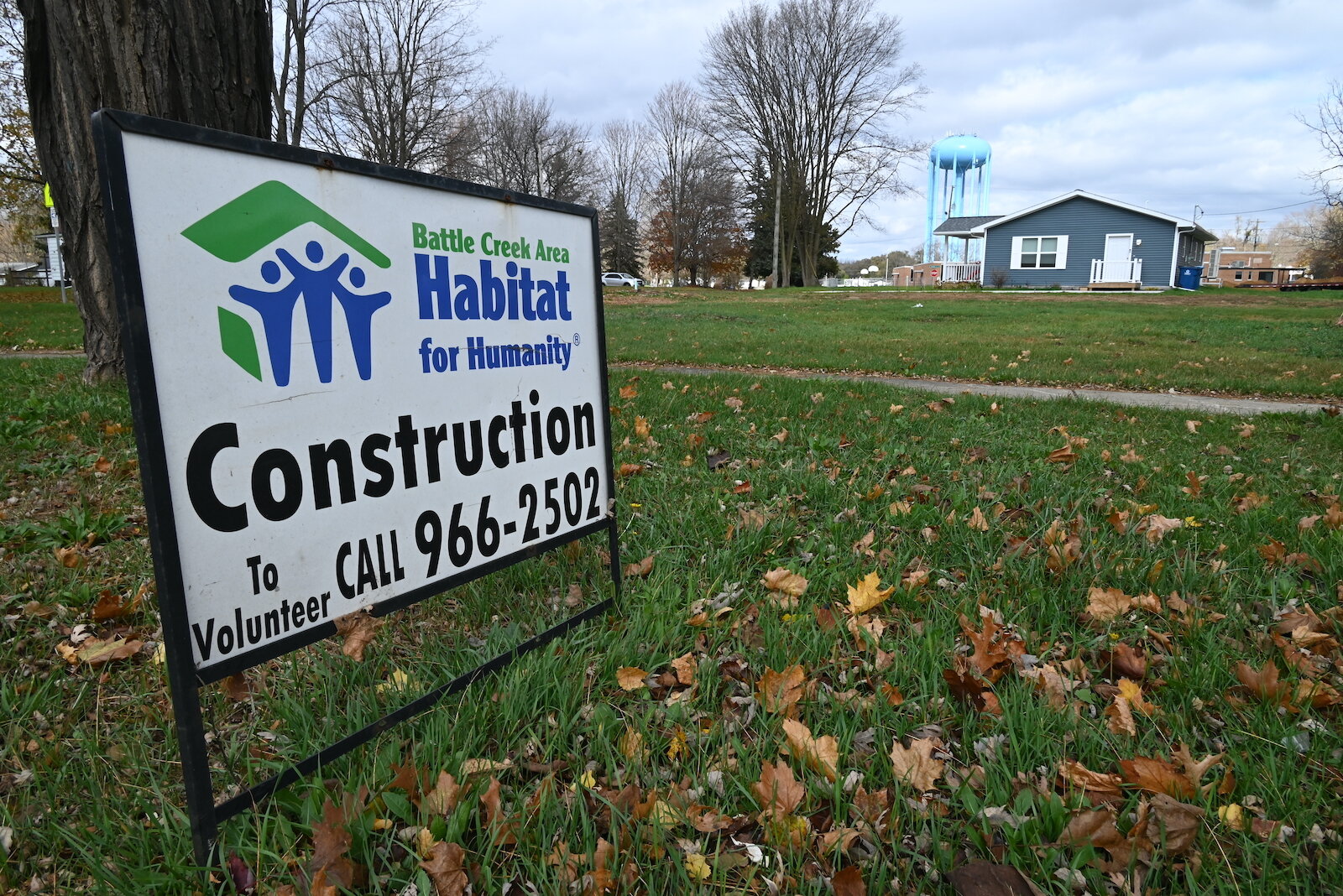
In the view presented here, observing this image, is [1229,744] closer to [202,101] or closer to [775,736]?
[775,736]

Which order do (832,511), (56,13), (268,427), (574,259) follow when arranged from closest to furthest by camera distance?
(268,427) → (574,259) → (832,511) → (56,13)

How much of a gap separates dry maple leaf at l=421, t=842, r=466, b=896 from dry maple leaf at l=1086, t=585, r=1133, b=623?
2.19 meters

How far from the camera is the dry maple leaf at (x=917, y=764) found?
178 centimetres

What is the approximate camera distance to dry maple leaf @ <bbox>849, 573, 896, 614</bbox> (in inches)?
104

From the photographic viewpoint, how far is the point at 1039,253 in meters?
35.2

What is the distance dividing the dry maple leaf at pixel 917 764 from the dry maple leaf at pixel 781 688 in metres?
0.31

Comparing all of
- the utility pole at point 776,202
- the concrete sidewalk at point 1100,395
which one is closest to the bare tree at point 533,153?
the utility pole at point 776,202

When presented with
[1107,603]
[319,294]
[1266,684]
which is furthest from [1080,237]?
[319,294]

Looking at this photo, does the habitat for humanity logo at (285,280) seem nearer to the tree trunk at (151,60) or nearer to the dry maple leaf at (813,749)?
the dry maple leaf at (813,749)

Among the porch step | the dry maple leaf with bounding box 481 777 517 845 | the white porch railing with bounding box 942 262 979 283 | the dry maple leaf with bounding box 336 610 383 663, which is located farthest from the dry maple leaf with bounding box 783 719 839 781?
the white porch railing with bounding box 942 262 979 283

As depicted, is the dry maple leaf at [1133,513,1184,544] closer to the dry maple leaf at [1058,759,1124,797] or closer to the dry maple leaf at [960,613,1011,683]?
the dry maple leaf at [960,613,1011,683]

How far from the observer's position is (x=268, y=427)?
162cm

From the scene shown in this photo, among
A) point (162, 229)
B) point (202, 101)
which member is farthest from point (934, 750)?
point (202, 101)

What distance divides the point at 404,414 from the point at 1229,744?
2.29 metres
